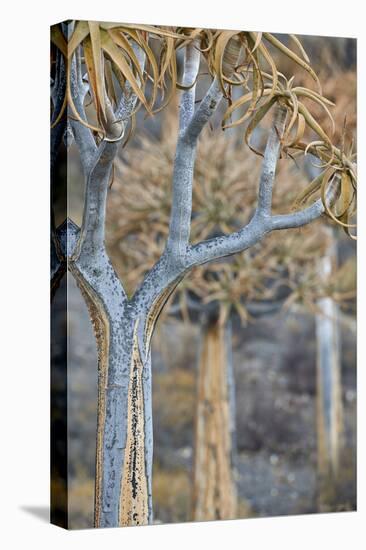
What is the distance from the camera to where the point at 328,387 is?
10250 millimetres

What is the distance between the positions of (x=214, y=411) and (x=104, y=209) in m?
2.95

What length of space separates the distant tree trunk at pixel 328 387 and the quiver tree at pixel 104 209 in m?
2.28

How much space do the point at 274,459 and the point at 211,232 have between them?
5.70 ft

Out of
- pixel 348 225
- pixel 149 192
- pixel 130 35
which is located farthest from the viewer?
pixel 149 192

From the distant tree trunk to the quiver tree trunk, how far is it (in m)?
0.69

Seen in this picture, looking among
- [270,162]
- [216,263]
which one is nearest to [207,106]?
[270,162]

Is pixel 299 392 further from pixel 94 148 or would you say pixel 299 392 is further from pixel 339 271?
pixel 94 148

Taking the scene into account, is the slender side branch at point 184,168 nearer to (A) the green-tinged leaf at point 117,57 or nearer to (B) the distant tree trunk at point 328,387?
(A) the green-tinged leaf at point 117,57

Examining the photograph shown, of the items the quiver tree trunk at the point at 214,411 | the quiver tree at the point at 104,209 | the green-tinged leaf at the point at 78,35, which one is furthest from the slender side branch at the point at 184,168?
the quiver tree trunk at the point at 214,411

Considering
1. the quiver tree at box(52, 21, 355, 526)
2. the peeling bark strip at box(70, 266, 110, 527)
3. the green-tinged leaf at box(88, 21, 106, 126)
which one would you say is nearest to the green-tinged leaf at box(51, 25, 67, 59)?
the quiver tree at box(52, 21, 355, 526)

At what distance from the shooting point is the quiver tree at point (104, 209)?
725 centimetres

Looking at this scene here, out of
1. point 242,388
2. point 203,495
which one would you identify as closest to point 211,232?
point 242,388

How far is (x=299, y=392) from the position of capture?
982 cm

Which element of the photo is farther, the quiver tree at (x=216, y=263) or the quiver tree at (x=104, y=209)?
the quiver tree at (x=216, y=263)
